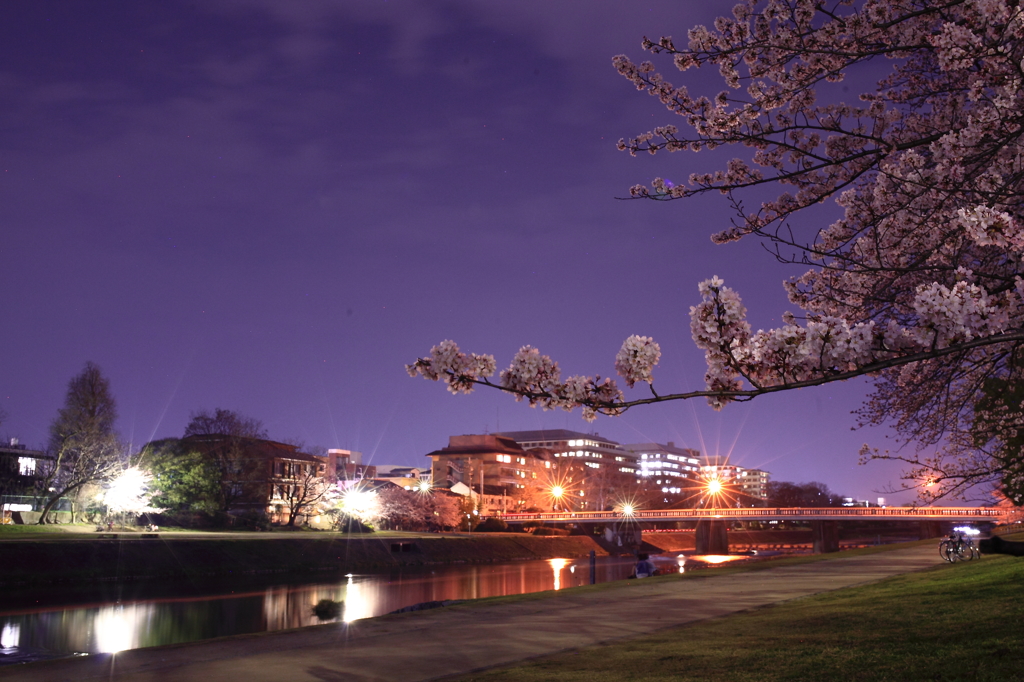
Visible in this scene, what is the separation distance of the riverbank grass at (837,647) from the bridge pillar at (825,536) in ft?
219

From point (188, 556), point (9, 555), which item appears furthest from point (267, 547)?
point (9, 555)

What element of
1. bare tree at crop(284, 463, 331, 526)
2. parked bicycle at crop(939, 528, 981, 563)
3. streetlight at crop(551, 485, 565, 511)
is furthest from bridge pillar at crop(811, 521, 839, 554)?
parked bicycle at crop(939, 528, 981, 563)

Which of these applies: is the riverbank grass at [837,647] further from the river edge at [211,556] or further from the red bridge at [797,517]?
the red bridge at [797,517]

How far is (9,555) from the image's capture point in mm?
34281

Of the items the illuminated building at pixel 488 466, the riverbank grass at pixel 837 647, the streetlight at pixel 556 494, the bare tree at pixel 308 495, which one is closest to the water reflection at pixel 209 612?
the riverbank grass at pixel 837 647

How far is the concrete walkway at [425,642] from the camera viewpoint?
33.6 feet

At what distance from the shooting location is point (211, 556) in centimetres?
4297

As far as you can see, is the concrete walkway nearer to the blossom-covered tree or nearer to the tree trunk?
the blossom-covered tree

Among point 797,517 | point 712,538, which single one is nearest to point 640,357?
point 797,517

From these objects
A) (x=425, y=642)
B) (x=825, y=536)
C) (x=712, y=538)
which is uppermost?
(x=425, y=642)

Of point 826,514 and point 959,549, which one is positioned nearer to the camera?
point 959,549

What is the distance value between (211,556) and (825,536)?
198ft

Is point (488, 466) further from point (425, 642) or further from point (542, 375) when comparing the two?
point (542, 375)

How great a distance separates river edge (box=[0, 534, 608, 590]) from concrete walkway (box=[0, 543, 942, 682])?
20.2 meters
